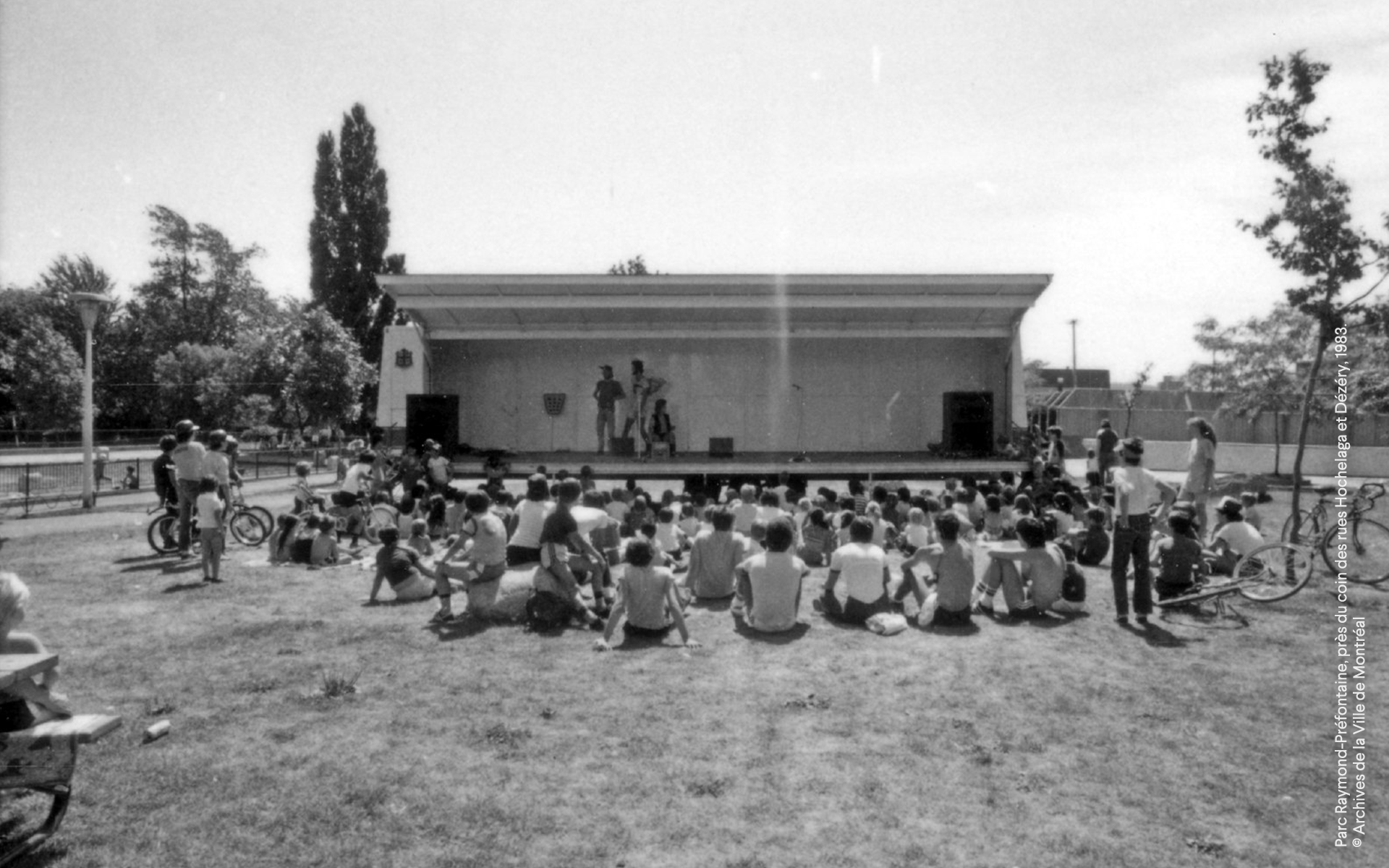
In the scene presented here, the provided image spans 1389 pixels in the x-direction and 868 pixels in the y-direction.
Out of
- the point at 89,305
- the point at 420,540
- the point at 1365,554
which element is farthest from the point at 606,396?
the point at 1365,554

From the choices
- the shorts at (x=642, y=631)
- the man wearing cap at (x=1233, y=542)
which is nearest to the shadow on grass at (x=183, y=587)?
the shorts at (x=642, y=631)

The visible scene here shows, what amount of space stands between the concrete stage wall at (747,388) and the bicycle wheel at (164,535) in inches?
233

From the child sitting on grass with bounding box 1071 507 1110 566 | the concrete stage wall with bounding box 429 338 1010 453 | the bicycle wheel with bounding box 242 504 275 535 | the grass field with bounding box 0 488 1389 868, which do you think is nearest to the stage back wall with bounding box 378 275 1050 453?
the concrete stage wall with bounding box 429 338 1010 453

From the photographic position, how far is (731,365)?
651 inches

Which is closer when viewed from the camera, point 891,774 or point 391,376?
point 891,774

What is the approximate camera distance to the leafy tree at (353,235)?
43875 millimetres

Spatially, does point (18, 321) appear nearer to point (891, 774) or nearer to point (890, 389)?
point (890, 389)

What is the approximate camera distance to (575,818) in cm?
387

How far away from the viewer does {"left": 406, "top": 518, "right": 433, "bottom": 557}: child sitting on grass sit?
10.8 metres

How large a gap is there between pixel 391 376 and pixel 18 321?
40371 millimetres

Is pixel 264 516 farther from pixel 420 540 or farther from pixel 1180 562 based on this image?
pixel 1180 562

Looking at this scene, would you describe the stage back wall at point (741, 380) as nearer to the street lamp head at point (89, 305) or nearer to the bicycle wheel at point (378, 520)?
the bicycle wheel at point (378, 520)

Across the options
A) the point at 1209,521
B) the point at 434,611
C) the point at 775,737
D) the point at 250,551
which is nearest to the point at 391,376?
the point at 250,551

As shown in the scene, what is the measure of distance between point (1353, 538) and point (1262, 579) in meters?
3.08
